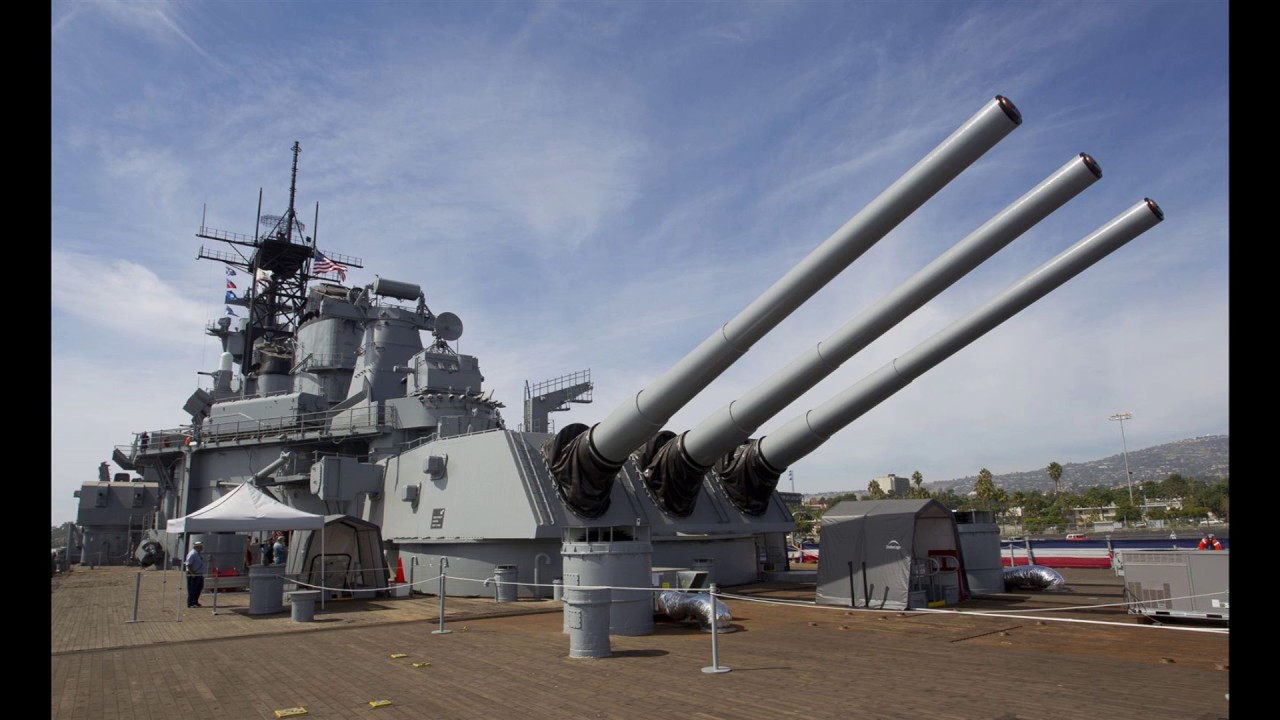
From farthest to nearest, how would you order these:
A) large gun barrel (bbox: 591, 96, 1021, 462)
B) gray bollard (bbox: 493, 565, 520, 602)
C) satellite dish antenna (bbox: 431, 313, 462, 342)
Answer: satellite dish antenna (bbox: 431, 313, 462, 342), gray bollard (bbox: 493, 565, 520, 602), large gun barrel (bbox: 591, 96, 1021, 462)

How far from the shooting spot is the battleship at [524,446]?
9.84 metres

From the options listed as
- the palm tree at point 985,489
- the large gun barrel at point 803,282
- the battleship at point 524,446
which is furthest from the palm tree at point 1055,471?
the large gun barrel at point 803,282

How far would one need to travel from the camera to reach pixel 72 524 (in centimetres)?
3309

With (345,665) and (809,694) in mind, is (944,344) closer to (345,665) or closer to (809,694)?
(809,694)

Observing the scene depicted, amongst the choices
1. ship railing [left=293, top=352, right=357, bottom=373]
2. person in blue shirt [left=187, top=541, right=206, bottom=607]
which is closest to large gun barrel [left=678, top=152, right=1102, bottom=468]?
person in blue shirt [left=187, top=541, right=206, bottom=607]

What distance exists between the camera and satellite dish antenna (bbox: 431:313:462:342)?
23.5m

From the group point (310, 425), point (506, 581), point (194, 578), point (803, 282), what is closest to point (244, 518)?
point (194, 578)

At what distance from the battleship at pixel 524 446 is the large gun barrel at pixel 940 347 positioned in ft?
0.10

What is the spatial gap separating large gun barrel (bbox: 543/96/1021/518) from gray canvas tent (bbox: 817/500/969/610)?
3.48m

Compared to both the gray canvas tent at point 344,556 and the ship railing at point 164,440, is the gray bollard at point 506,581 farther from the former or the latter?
the ship railing at point 164,440

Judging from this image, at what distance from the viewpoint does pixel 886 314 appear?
10703 mm

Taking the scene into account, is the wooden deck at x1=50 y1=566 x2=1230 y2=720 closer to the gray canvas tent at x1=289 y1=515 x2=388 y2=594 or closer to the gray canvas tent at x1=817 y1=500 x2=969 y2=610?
the gray canvas tent at x1=817 y1=500 x2=969 y2=610

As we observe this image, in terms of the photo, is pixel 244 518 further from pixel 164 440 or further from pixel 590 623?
pixel 164 440
